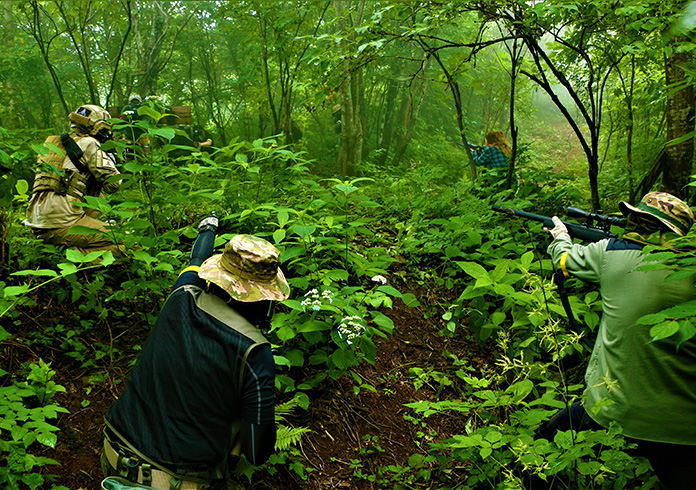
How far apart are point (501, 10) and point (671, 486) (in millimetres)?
4640

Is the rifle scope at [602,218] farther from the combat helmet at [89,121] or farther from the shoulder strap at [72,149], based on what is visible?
the shoulder strap at [72,149]

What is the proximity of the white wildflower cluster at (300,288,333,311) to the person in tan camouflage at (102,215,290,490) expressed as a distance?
838 millimetres

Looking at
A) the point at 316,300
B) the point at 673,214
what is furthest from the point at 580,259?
the point at 316,300

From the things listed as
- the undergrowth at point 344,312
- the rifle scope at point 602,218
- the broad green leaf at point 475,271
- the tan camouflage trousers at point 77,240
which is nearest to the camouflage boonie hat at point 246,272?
the undergrowth at point 344,312

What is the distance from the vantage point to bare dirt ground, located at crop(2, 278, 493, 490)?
2.68m

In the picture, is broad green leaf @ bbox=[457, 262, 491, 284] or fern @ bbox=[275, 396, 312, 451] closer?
fern @ bbox=[275, 396, 312, 451]

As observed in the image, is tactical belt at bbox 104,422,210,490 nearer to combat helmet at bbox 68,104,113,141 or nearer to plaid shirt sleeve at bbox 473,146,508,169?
combat helmet at bbox 68,104,113,141

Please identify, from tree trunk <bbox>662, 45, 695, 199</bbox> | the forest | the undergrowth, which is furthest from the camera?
tree trunk <bbox>662, 45, 695, 199</bbox>

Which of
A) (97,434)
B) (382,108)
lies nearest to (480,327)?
(97,434)

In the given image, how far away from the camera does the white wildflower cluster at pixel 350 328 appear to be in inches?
110

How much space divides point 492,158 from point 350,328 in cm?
525

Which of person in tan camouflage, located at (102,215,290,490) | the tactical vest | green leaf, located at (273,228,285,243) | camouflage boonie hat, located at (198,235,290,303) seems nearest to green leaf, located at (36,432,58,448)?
person in tan camouflage, located at (102,215,290,490)

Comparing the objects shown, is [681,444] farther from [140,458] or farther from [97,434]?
[97,434]

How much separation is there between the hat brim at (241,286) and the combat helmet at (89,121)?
2846 millimetres
